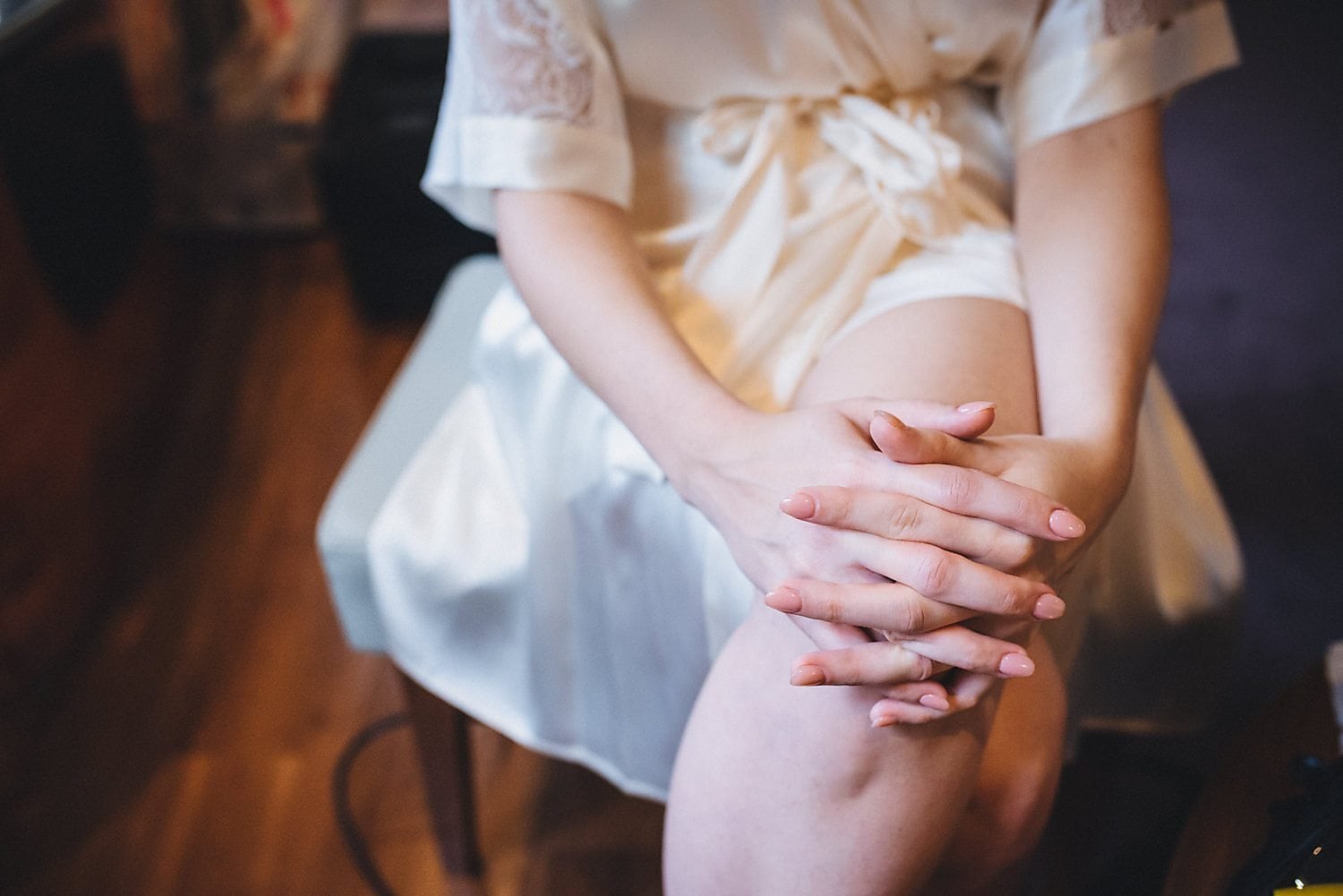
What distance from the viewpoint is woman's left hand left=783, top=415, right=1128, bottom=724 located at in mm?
552

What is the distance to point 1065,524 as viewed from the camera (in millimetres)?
567

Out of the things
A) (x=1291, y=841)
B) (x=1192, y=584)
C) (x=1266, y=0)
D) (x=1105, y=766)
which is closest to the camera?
(x=1291, y=841)

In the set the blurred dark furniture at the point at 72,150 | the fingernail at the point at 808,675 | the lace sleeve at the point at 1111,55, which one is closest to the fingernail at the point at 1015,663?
the fingernail at the point at 808,675

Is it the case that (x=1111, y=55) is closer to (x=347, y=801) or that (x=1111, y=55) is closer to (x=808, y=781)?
(x=808, y=781)

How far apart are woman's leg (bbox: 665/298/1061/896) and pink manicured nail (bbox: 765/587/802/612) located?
29mm

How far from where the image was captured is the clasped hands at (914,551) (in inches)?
21.8

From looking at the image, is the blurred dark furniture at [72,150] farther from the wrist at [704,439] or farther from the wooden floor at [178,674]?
the wrist at [704,439]

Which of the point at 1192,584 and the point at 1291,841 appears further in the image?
A: the point at 1192,584

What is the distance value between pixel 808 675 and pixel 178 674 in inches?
41.4

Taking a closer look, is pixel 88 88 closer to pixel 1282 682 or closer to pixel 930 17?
pixel 930 17

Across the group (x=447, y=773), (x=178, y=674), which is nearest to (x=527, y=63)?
(x=447, y=773)

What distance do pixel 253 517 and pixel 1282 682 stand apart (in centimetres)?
134

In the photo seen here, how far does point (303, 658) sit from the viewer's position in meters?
1.35

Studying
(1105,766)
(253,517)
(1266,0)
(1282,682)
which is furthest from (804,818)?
(1266,0)
